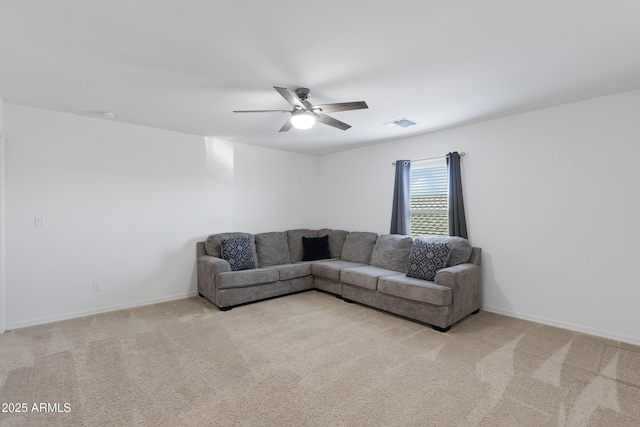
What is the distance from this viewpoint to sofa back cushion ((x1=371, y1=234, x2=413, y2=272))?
4430 millimetres

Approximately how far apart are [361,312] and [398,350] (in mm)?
1120

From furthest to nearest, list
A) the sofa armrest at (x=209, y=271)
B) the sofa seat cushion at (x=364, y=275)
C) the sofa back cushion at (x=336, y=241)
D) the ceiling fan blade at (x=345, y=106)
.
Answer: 1. the sofa back cushion at (x=336, y=241)
2. the sofa armrest at (x=209, y=271)
3. the sofa seat cushion at (x=364, y=275)
4. the ceiling fan blade at (x=345, y=106)

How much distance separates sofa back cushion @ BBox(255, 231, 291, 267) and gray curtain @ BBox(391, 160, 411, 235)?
1958 millimetres

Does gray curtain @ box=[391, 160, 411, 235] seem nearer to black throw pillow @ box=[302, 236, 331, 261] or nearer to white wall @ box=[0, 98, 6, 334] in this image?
black throw pillow @ box=[302, 236, 331, 261]

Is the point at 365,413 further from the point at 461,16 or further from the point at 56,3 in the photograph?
the point at 56,3

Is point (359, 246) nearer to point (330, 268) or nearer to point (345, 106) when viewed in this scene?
point (330, 268)

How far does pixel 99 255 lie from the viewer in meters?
3.92

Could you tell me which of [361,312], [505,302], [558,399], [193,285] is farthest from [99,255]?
[505,302]

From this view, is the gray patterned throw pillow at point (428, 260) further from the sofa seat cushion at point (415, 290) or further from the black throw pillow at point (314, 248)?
the black throw pillow at point (314, 248)

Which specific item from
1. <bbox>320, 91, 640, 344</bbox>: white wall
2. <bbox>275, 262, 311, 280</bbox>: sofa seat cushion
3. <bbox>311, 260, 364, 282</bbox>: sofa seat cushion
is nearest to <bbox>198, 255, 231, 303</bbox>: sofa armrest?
<bbox>275, 262, 311, 280</bbox>: sofa seat cushion

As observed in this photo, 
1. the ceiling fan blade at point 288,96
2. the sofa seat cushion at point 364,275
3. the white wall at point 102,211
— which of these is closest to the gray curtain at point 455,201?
the sofa seat cushion at point 364,275

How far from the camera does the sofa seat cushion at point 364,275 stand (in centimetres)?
400

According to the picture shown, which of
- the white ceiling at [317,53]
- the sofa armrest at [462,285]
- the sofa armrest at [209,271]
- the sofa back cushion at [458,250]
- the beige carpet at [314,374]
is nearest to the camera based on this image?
the white ceiling at [317,53]

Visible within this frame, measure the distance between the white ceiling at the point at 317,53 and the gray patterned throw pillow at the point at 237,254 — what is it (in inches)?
76.0
